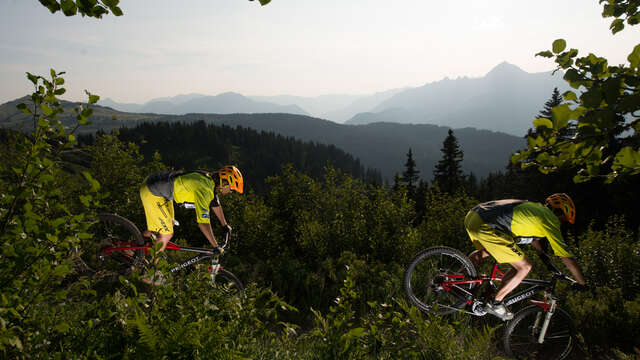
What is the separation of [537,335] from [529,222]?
176 cm

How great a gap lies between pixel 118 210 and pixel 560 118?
966cm

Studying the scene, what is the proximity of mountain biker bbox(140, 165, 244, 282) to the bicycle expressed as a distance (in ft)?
10.7

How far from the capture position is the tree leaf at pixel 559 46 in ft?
7.75

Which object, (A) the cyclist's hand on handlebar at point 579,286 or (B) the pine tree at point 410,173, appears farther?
(B) the pine tree at point 410,173

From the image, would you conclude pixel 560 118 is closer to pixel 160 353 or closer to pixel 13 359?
pixel 160 353

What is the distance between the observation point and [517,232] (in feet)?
14.2

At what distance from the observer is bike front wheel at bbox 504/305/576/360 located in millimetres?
4562

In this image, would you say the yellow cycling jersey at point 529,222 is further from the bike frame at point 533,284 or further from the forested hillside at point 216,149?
the forested hillside at point 216,149

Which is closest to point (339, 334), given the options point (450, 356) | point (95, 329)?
point (450, 356)

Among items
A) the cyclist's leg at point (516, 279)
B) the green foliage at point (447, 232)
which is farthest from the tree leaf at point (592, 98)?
the green foliage at point (447, 232)

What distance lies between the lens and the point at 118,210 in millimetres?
8656

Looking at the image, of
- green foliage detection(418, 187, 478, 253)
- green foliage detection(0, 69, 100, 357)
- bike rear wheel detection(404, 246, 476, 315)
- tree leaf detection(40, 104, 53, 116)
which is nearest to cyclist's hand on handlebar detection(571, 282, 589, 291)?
bike rear wheel detection(404, 246, 476, 315)

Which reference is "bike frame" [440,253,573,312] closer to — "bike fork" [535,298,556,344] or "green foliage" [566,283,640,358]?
"bike fork" [535,298,556,344]

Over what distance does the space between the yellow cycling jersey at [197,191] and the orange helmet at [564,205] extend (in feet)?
16.5
